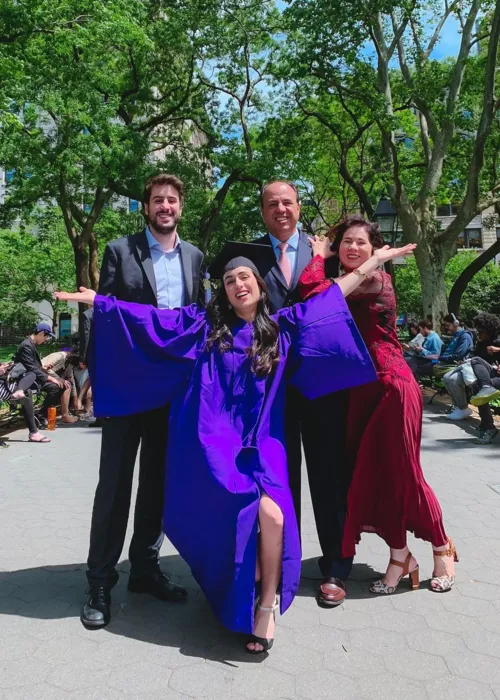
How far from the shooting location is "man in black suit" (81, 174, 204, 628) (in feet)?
10.6

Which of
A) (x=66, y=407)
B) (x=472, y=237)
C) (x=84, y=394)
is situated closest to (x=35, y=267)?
(x=84, y=394)

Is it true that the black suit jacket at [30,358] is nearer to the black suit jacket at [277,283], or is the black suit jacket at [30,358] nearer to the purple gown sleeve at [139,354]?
the purple gown sleeve at [139,354]

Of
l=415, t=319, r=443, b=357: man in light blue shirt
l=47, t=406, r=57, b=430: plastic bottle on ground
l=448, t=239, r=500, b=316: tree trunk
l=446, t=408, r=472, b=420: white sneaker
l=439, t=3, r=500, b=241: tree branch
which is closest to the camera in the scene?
l=47, t=406, r=57, b=430: plastic bottle on ground

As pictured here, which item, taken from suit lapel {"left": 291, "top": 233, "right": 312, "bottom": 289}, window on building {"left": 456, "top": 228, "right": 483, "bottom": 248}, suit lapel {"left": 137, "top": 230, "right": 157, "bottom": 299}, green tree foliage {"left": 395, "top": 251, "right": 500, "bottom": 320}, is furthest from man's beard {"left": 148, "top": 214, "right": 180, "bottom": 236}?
window on building {"left": 456, "top": 228, "right": 483, "bottom": 248}

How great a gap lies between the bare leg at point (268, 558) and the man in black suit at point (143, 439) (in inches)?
28.7

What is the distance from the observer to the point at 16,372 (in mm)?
9273

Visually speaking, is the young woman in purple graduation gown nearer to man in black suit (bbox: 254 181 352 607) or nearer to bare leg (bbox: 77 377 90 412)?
man in black suit (bbox: 254 181 352 607)

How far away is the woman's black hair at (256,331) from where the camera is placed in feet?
9.89

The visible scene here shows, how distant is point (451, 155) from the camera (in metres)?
19.7

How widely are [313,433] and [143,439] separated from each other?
95 centimetres

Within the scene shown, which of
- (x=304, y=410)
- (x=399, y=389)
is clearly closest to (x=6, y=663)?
(x=304, y=410)

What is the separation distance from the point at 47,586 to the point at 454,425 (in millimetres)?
7683

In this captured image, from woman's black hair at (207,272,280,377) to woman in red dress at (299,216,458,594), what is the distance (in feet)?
→ 1.05

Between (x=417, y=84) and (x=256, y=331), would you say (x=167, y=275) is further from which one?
(x=417, y=84)
